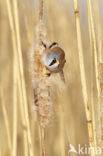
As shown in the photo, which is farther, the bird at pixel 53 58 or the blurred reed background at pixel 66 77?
the blurred reed background at pixel 66 77

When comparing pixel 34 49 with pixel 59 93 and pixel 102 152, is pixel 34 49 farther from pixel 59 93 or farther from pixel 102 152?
pixel 102 152

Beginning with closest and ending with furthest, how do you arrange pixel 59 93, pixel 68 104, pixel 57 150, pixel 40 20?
pixel 40 20
pixel 59 93
pixel 68 104
pixel 57 150

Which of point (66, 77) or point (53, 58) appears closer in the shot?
point (53, 58)

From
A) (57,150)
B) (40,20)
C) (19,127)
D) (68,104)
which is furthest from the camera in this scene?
(19,127)

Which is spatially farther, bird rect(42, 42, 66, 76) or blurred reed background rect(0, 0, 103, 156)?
blurred reed background rect(0, 0, 103, 156)

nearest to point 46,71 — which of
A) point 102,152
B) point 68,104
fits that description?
point 102,152

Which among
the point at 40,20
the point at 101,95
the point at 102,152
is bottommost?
the point at 102,152

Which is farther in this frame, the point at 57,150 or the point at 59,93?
the point at 57,150

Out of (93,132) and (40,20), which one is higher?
(40,20)
